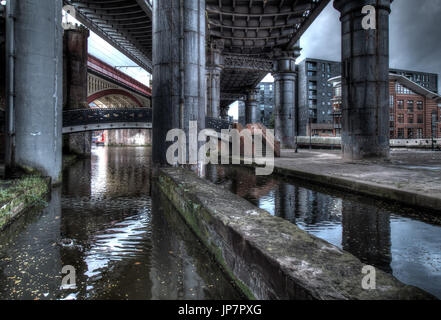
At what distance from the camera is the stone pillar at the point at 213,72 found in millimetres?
29625

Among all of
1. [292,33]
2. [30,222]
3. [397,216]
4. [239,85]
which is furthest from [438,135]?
[30,222]

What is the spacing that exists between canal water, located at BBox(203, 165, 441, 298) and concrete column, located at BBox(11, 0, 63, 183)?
536 cm

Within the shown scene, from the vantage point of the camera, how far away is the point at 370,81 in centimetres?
1377

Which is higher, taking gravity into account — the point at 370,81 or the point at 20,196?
the point at 370,81

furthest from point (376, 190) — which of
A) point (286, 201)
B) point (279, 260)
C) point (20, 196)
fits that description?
point (20, 196)

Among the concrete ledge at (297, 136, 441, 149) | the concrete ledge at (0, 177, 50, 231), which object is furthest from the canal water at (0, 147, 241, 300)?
the concrete ledge at (297, 136, 441, 149)

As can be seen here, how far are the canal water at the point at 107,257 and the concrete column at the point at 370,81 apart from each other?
10679mm

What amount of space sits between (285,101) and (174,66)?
771 inches

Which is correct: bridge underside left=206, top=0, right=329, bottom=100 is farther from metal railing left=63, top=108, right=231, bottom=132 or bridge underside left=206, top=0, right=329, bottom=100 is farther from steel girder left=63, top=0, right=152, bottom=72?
metal railing left=63, top=108, right=231, bottom=132

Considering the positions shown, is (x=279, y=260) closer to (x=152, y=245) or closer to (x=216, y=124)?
(x=152, y=245)

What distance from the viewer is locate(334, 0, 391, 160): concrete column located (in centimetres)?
1377

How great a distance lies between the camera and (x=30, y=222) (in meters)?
5.33

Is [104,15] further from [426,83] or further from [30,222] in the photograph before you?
[426,83]

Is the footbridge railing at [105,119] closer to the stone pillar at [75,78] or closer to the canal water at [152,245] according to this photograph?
the stone pillar at [75,78]
